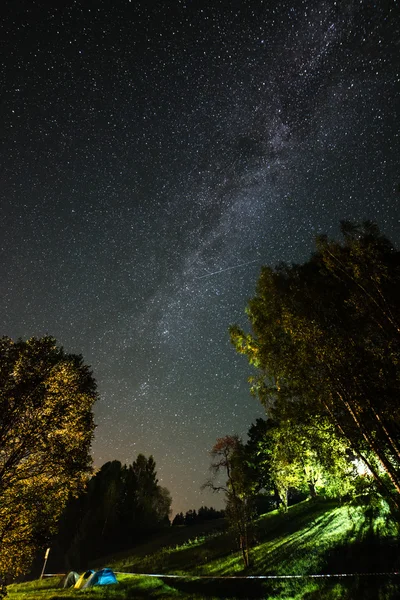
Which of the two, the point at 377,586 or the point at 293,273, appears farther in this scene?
the point at 293,273

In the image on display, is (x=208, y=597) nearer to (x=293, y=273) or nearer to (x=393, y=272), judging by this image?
(x=293, y=273)

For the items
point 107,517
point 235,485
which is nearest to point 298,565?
point 235,485

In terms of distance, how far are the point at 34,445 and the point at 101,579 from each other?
1430 centimetres

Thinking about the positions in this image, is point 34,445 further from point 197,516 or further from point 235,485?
point 197,516

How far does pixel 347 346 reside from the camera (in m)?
10.2

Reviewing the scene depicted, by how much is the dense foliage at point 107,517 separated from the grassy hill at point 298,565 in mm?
16215

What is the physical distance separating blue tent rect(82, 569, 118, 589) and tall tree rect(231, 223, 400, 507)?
57.7 feet

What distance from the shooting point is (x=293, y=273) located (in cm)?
1381

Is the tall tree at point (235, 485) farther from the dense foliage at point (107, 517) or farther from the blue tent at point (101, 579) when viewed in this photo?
the dense foliage at point (107, 517)

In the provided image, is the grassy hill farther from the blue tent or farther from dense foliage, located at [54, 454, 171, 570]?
dense foliage, located at [54, 454, 171, 570]

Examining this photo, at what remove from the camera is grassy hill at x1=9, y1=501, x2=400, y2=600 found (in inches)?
482

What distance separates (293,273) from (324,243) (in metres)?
2.11

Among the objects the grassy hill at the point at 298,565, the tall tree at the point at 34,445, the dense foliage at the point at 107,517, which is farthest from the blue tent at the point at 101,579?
the dense foliage at the point at 107,517

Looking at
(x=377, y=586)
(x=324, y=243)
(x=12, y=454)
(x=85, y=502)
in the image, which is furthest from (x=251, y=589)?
(x=85, y=502)
